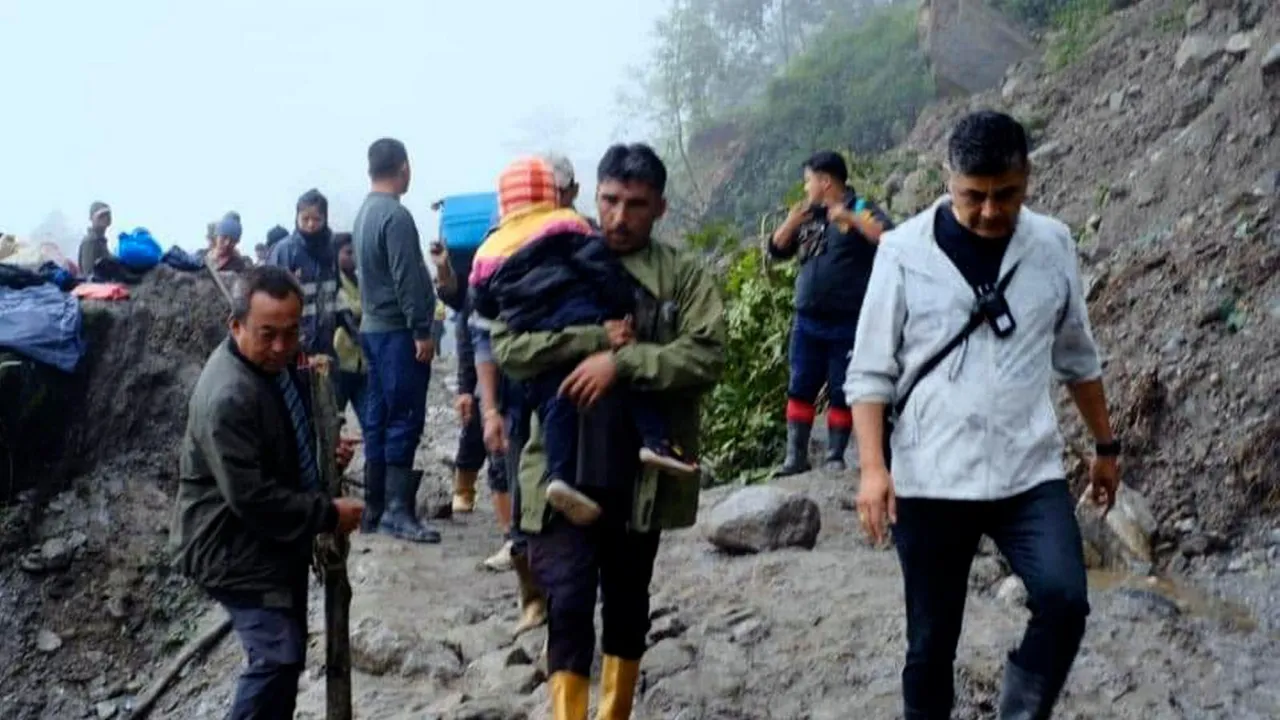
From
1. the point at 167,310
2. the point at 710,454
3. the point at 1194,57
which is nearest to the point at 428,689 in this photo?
the point at 710,454

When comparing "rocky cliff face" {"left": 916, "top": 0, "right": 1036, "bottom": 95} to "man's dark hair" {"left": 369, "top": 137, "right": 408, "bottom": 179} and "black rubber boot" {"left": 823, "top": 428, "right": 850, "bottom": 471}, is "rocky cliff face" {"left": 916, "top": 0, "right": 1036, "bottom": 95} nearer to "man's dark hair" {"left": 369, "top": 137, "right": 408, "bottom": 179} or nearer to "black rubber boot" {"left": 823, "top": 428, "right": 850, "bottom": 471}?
"black rubber boot" {"left": 823, "top": 428, "right": 850, "bottom": 471}

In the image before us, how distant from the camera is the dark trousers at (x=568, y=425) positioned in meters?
3.98

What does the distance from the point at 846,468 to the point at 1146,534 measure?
2.02m

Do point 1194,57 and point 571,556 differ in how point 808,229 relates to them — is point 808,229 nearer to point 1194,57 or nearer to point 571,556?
point 571,556

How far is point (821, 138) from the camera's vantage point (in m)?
24.7

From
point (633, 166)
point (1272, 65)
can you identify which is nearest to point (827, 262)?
point (633, 166)

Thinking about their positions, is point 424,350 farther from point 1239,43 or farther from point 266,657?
point 1239,43

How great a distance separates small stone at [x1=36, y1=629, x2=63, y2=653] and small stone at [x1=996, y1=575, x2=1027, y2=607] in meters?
5.92

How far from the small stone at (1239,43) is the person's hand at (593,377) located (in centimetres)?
1094

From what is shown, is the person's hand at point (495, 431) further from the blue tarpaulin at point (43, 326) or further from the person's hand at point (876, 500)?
the blue tarpaulin at point (43, 326)

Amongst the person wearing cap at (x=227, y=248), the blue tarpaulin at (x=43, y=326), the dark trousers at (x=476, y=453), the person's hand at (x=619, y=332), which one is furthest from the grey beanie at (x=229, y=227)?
the person's hand at (x=619, y=332)

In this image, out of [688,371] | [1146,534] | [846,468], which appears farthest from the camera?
[846,468]

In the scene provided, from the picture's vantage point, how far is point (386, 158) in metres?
7.15

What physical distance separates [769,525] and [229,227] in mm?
7009
